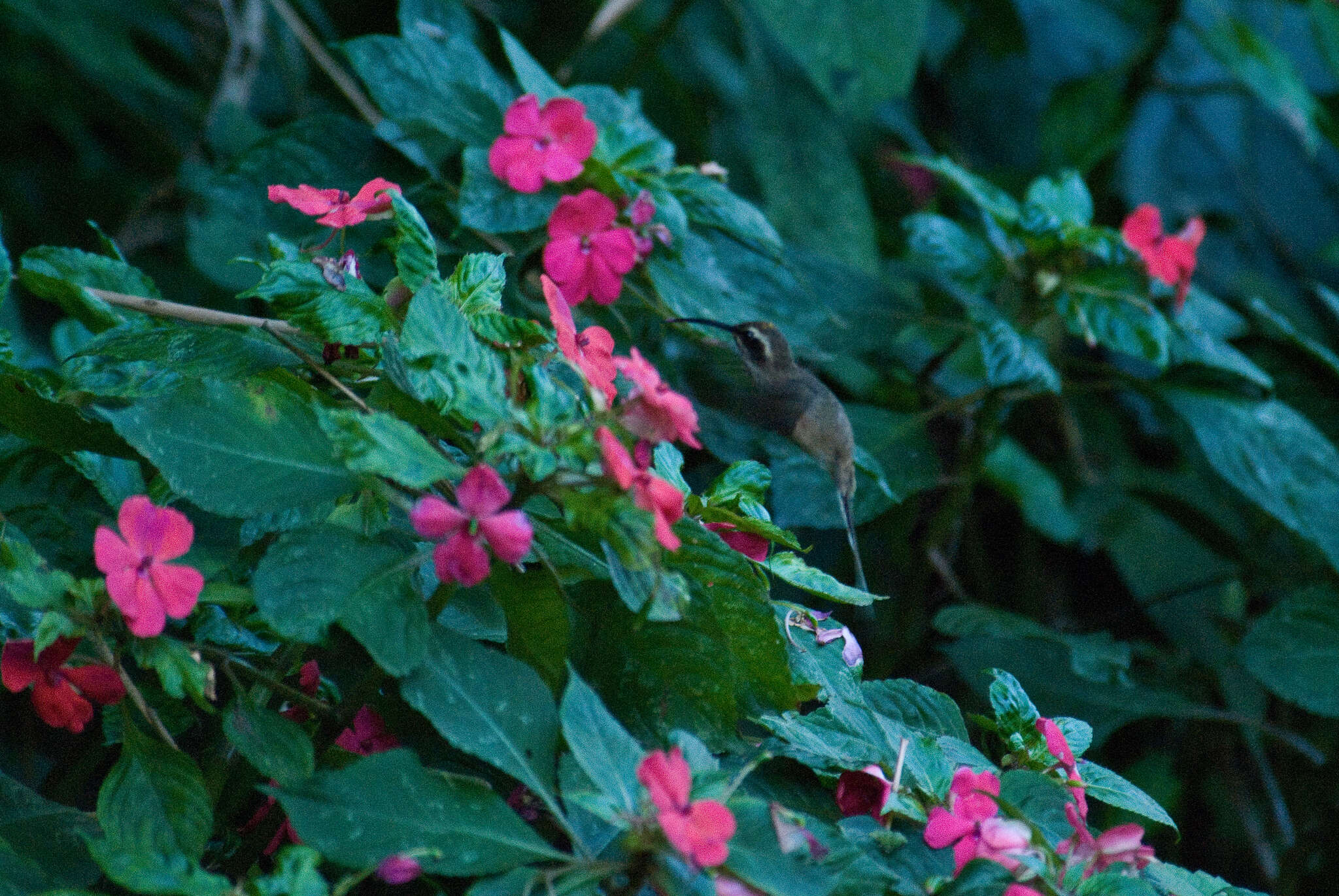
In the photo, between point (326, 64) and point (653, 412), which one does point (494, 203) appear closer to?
point (653, 412)

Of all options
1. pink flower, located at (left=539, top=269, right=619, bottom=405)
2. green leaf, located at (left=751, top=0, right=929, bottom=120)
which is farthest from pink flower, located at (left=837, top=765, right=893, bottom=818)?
green leaf, located at (left=751, top=0, right=929, bottom=120)

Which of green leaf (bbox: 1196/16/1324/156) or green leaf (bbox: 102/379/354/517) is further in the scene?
green leaf (bbox: 1196/16/1324/156)

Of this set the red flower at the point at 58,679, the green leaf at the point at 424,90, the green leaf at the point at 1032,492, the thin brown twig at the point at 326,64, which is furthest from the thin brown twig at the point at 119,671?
the green leaf at the point at 1032,492

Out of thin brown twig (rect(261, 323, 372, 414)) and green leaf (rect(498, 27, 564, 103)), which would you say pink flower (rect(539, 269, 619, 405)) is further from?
green leaf (rect(498, 27, 564, 103))

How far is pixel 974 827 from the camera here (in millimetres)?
694

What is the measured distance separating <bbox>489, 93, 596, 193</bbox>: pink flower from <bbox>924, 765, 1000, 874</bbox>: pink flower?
0.64 metres

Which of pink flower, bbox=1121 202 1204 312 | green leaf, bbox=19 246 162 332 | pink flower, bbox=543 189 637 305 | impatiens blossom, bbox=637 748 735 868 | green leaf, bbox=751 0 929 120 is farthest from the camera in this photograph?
green leaf, bbox=751 0 929 120

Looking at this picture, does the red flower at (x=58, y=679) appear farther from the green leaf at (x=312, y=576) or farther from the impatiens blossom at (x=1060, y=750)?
the impatiens blossom at (x=1060, y=750)

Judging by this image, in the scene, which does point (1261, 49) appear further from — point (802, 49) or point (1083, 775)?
point (1083, 775)

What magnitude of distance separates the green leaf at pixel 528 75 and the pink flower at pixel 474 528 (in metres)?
0.74

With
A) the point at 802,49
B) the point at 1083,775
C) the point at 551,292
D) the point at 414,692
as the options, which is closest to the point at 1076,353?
the point at 802,49

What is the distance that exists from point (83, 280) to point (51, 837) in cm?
43

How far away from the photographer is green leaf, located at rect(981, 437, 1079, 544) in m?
1.95

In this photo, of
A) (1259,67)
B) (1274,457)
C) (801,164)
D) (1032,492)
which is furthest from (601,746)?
(1259,67)
